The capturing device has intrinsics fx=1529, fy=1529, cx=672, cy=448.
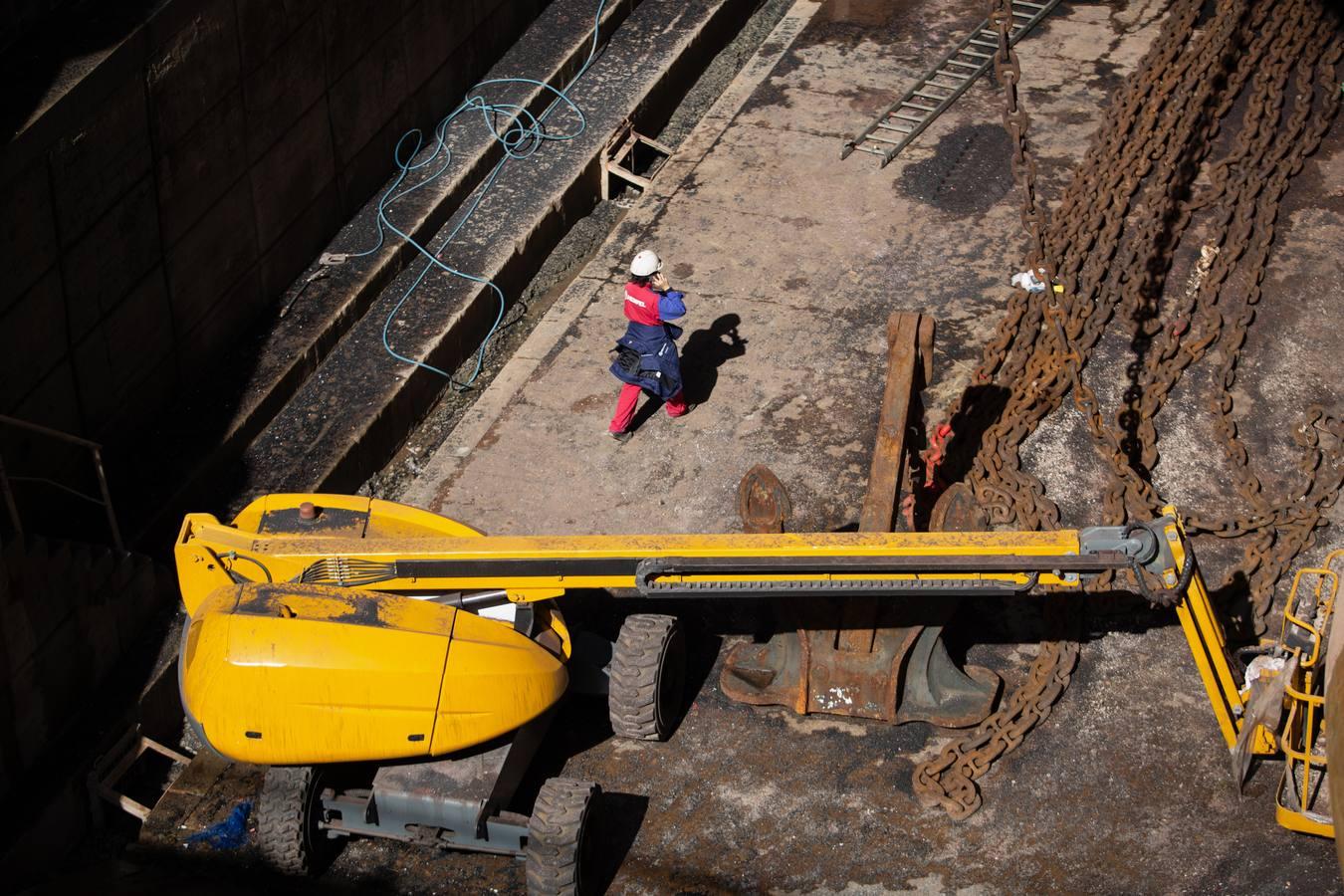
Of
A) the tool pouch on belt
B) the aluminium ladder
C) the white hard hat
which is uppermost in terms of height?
the white hard hat

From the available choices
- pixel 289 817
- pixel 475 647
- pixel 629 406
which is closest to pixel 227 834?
pixel 289 817

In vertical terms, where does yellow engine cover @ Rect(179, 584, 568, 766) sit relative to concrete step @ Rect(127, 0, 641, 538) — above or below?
above

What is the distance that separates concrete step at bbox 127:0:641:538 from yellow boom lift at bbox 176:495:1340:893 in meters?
1.98

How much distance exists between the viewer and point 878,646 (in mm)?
7805

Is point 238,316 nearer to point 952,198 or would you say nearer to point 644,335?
point 644,335

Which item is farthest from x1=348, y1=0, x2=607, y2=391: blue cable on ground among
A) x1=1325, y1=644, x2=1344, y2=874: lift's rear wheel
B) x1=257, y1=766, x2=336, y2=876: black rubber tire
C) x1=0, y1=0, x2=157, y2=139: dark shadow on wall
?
x1=1325, y1=644, x2=1344, y2=874: lift's rear wheel

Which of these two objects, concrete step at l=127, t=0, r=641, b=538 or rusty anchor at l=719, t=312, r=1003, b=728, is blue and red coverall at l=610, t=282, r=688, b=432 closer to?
rusty anchor at l=719, t=312, r=1003, b=728

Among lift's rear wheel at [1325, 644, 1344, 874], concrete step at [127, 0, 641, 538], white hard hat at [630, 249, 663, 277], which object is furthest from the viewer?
white hard hat at [630, 249, 663, 277]

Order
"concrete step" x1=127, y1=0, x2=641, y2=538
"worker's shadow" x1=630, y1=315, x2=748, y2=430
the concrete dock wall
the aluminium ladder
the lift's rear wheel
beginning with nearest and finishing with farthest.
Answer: the lift's rear wheel, the concrete dock wall, "concrete step" x1=127, y1=0, x2=641, y2=538, "worker's shadow" x1=630, y1=315, x2=748, y2=430, the aluminium ladder

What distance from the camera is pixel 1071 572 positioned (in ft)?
21.6

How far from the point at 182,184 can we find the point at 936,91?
22.1 ft

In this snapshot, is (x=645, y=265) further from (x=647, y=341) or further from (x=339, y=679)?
(x=339, y=679)

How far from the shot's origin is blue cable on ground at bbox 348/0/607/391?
11.0m

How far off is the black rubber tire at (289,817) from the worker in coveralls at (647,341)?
3.57m
